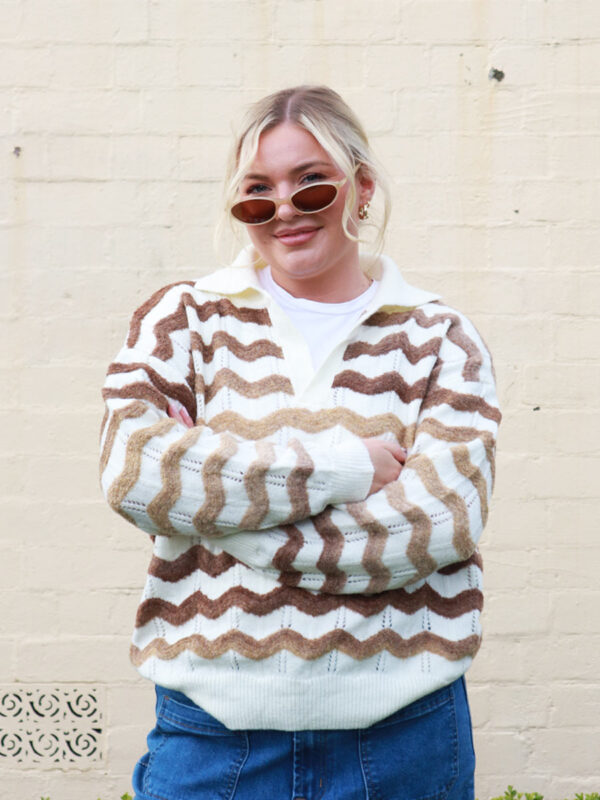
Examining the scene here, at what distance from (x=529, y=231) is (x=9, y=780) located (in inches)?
95.1

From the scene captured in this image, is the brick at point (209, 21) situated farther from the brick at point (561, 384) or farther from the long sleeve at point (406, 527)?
the long sleeve at point (406, 527)

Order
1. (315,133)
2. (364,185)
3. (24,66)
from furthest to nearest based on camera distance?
(24,66) < (364,185) < (315,133)

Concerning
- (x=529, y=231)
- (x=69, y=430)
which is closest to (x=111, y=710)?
(x=69, y=430)

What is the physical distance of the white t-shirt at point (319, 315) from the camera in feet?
6.45

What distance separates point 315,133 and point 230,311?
14.2 inches

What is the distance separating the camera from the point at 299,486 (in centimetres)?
171

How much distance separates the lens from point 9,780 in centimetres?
339

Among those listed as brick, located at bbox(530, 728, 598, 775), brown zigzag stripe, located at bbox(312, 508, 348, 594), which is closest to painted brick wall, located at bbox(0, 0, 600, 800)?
brick, located at bbox(530, 728, 598, 775)

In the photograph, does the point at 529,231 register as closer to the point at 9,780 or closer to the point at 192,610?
the point at 192,610

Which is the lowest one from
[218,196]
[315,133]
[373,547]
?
[373,547]

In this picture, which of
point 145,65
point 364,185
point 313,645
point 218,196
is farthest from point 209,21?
point 313,645

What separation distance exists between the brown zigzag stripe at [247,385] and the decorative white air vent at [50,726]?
1.79m

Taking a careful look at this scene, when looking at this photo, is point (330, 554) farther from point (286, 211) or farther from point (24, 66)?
point (24, 66)

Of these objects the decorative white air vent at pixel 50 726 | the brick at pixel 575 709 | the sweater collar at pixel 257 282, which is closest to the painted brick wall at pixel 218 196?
the decorative white air vent at pixel 50 726
